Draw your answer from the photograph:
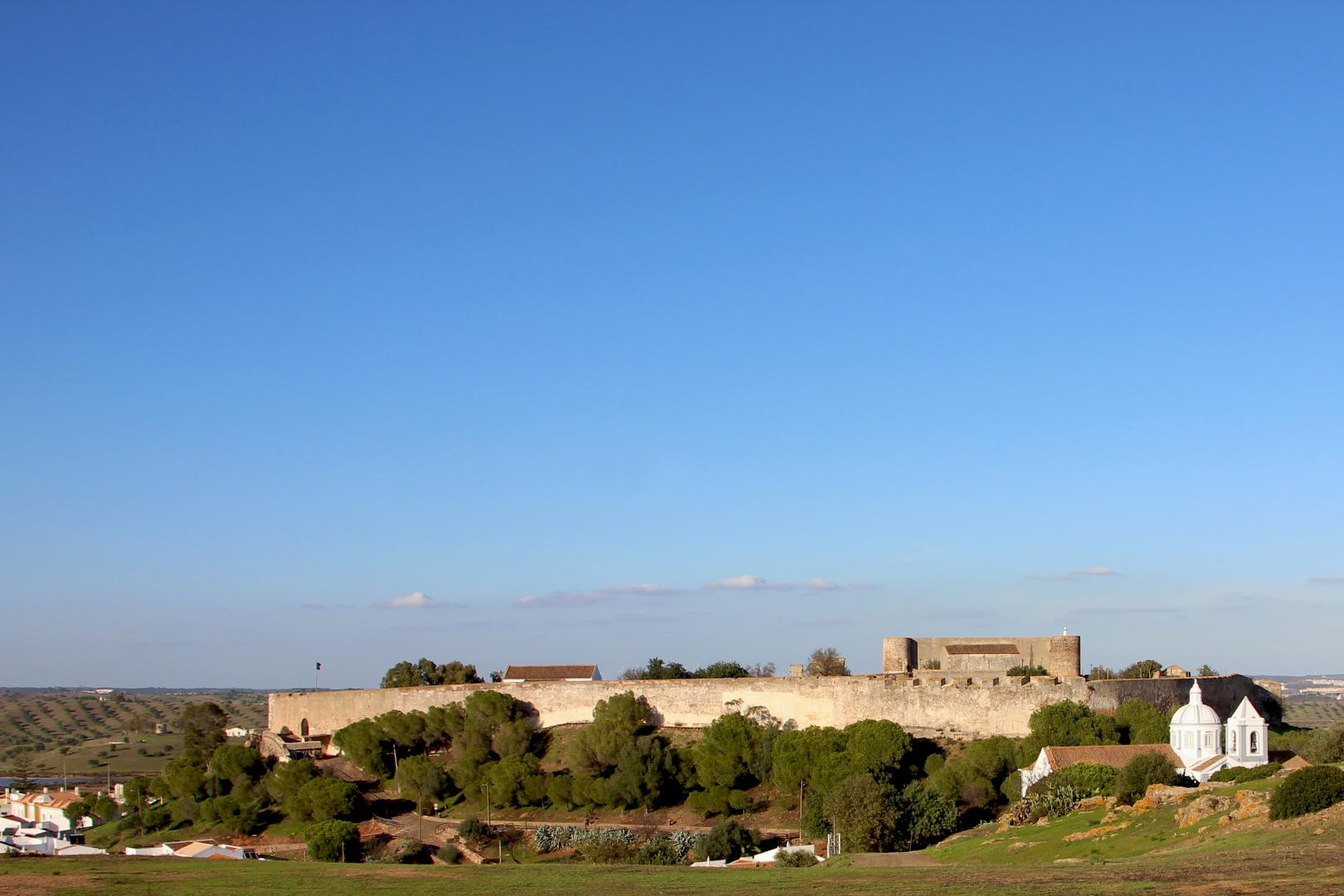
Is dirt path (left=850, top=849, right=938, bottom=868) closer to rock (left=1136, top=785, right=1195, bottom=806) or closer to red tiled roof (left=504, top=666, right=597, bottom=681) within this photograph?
rock (left=1136, top=785, right=1195, bottom=806)

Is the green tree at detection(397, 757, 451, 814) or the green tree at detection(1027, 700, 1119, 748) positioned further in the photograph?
the green tree at detection(397, 757, 451, 814)

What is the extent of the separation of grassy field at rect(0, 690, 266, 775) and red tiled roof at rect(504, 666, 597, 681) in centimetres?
→ 3404

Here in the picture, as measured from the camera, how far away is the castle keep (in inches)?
1716

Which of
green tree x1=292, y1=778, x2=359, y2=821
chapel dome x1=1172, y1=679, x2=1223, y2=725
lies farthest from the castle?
green tree x1=292, y1=778, x2=359, y2=821

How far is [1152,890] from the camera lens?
14898 mm

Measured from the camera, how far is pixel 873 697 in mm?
45625

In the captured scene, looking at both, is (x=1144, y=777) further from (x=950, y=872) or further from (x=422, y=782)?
(x=422, y=782)

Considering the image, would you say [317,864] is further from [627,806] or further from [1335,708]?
[1335,708]

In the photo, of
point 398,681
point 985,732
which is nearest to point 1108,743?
point 985,732

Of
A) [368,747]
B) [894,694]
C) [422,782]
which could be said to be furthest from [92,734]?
[894,694]

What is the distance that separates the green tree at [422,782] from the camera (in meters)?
46.8

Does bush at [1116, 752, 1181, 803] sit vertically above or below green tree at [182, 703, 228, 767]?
above

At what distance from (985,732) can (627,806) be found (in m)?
11.9

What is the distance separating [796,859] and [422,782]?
20221mm
